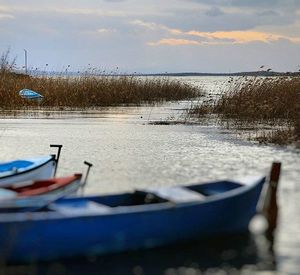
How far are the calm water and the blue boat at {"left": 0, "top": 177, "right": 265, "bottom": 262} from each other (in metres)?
0.19

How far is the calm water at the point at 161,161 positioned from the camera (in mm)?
7418

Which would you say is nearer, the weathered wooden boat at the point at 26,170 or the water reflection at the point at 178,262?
the water reflection at the point at 178,262

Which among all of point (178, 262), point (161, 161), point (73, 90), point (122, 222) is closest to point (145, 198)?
point (122, 222)

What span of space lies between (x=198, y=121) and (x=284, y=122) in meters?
4.73

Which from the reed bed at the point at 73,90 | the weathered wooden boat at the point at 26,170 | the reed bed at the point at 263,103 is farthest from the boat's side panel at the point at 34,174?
the reed bed at the point at 73,90

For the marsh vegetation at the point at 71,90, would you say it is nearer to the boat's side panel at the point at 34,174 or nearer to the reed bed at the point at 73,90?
the reed bed at the point at 73,90

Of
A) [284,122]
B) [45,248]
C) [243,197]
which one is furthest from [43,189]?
[284,122]

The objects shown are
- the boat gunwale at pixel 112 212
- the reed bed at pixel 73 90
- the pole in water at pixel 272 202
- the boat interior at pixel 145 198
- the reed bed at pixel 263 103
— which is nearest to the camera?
the boat gunwale at pixel 112 212

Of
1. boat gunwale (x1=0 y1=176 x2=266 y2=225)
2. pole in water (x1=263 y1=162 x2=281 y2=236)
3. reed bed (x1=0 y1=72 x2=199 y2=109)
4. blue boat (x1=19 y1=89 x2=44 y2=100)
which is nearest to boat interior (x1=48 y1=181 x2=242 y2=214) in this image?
boat gunwale (x1=0 y1=176 x2=266 y2=225)

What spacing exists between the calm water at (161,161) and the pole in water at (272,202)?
0.16 m

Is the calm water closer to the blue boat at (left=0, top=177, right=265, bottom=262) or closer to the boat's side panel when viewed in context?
the blue boat at (left=0, top=177, right=265, bottom=262)

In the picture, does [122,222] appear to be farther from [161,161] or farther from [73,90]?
[73,90]

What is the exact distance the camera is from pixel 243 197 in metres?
8.38

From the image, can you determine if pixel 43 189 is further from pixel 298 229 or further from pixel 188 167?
pixel 188 167
